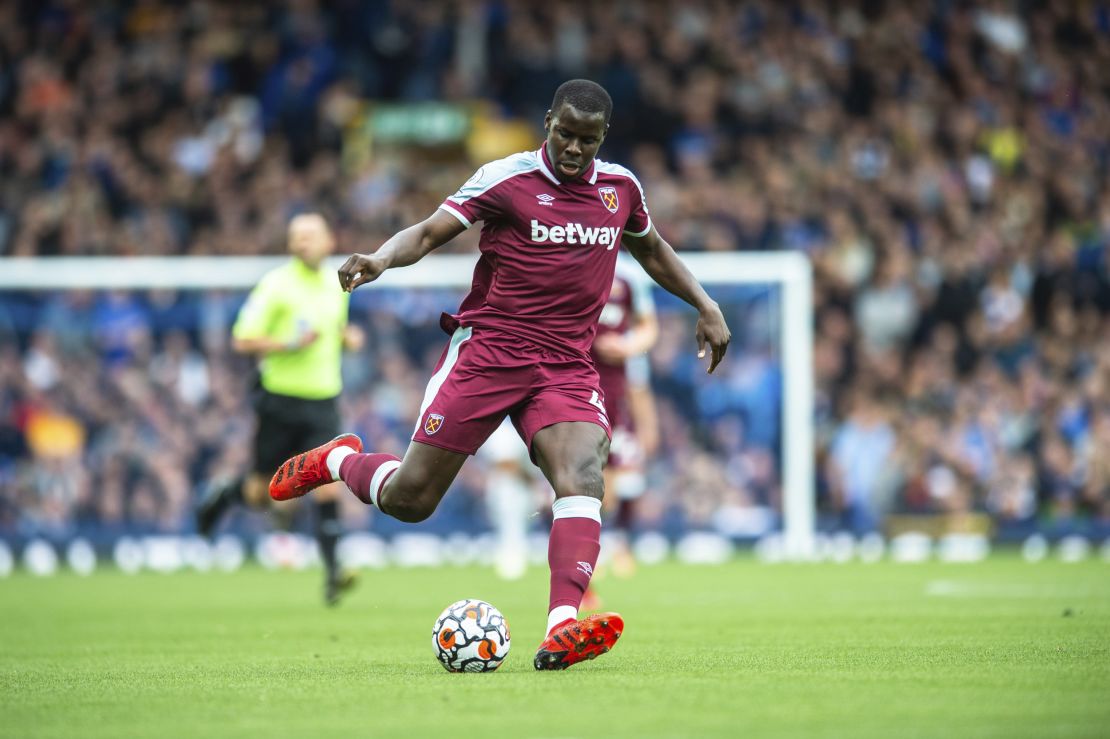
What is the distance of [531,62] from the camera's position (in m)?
→ 23.7

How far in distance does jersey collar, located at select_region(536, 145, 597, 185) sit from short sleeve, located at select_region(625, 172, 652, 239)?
18 cm

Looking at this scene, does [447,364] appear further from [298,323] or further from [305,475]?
[298,323]

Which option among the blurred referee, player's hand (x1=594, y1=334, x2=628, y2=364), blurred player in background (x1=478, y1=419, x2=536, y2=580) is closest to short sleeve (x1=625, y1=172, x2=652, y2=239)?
player's hand (x1=594, y1=334, x2=628, y2=364)

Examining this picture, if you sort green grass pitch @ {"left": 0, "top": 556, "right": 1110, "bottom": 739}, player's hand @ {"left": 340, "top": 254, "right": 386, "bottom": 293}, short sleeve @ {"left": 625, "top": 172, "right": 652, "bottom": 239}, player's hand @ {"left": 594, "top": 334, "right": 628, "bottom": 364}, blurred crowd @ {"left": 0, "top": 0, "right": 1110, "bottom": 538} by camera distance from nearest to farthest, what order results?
green grass pitch @ {"left": 0, "top": 556, "right": 1110, "bottom": 739}, player's hand @ {"left": 340, "top": 254, "right": 386, "bottom": 293}, short sleeve @ {"left": 625, "top": 172, "right": 652, "bottom": 239}, player's hand @ {"left": 594, "top": 334, "right": 628, "bottom": 364}, blurred crowd @ {"left": 0, "top": 0, "right": 1110, "bottom": 538}

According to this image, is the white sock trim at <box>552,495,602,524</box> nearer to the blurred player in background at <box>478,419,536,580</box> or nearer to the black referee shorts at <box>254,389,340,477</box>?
the black referee shorts at <box>254,389,340,477</box>

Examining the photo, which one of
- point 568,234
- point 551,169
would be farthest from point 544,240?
point 551,169

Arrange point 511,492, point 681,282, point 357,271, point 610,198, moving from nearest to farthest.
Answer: point 357,271
point 610,198
point 681,282
point 511,492

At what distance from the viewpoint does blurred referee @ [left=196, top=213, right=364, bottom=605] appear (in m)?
11.3

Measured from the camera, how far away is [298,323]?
1146cm

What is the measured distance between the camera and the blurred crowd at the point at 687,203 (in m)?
17.6

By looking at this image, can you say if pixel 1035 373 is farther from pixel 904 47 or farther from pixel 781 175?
pixel 904 47

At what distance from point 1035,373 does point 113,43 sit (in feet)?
45.3

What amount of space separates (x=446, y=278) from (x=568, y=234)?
1129 cm

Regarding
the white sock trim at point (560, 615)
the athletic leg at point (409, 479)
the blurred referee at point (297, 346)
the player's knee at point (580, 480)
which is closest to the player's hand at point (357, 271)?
the athletic leg at point (409, 479)
